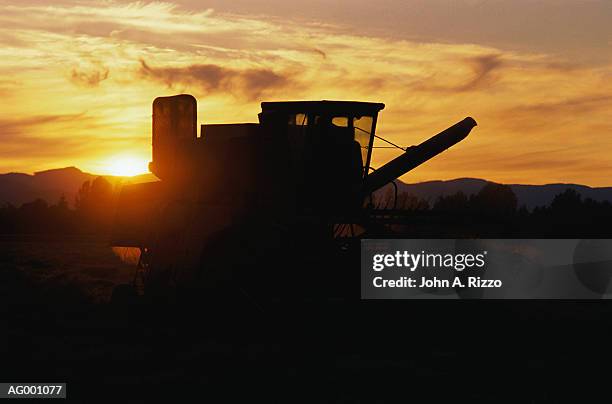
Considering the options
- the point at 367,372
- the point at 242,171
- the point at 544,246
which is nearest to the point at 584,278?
the point at 544,246

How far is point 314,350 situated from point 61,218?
9144cm

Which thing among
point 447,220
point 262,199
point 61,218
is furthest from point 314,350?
point 61,218

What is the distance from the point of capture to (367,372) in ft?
48.5

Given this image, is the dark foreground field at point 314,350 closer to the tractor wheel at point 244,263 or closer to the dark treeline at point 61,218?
the tractor wheel at point 244,263

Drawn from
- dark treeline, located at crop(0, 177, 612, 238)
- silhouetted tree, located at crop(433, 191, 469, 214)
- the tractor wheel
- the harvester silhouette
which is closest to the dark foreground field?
the tractor wheel

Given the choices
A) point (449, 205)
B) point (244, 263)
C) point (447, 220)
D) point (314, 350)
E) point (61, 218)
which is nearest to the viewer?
point (314, 350)

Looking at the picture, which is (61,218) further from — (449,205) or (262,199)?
(262,199)

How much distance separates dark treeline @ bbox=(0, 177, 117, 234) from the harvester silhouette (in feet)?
208

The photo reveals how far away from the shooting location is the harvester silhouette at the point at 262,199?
20.4 meters

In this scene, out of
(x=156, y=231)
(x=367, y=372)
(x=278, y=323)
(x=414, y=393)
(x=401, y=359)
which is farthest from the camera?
(x=156, y=231)

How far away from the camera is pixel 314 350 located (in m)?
17.2

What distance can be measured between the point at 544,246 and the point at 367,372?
489 inches

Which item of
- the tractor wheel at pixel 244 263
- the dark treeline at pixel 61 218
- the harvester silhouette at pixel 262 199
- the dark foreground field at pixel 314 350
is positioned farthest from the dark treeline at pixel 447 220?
A: the tractor wheel at pixel 244 263

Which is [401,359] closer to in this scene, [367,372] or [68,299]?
[367,372]
